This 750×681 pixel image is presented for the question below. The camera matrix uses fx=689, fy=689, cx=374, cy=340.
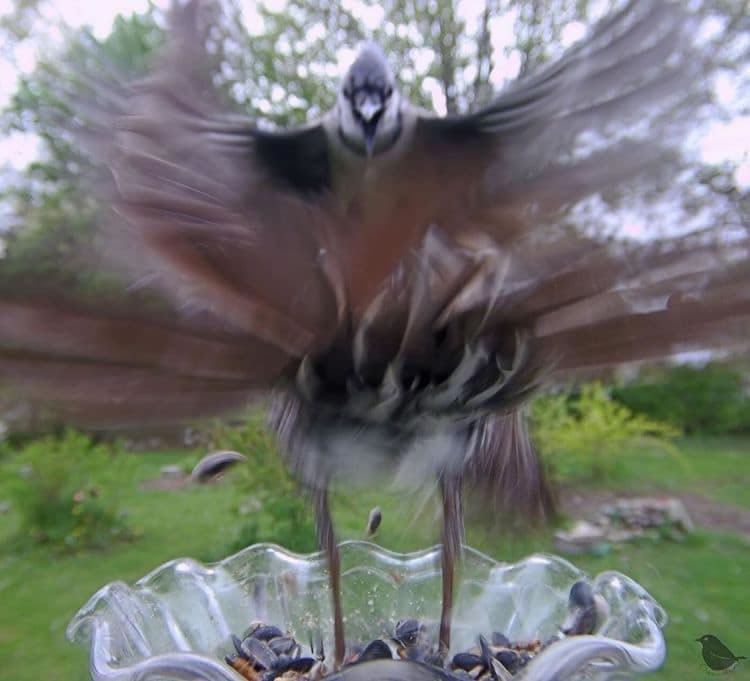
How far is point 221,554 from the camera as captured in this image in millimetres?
2408

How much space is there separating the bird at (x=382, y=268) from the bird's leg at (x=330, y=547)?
0.18 m

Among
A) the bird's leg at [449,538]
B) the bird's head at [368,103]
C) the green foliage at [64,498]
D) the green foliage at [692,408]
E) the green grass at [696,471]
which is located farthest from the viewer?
Answer: the green foliage at [692,408]

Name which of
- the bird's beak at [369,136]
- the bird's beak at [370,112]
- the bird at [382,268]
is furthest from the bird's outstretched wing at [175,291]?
the bird's beak at [370,112]

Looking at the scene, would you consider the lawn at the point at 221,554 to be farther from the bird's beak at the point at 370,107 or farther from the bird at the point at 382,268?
the bird's beak at the point at 370,107

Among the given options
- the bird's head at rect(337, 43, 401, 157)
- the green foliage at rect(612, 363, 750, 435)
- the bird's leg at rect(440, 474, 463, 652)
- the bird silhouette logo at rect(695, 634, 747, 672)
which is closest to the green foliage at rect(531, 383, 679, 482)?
the green foliage at rect(612, 363, 750, 435)

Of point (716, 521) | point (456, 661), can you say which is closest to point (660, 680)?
point (456, 661)

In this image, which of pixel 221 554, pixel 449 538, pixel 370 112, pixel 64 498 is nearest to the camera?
pixel 449 538

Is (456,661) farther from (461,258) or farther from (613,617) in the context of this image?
(461,258)

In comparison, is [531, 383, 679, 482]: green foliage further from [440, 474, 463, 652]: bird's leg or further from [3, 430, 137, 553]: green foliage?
[440, 474, 463, 652]: bird's leg

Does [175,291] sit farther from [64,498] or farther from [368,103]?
[64,498]

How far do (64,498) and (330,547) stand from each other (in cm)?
293

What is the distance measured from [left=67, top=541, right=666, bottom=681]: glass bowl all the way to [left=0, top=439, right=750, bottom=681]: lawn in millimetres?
45

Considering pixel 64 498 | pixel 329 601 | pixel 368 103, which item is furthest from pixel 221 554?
pixel 368 103

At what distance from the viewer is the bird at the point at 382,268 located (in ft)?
1.37
